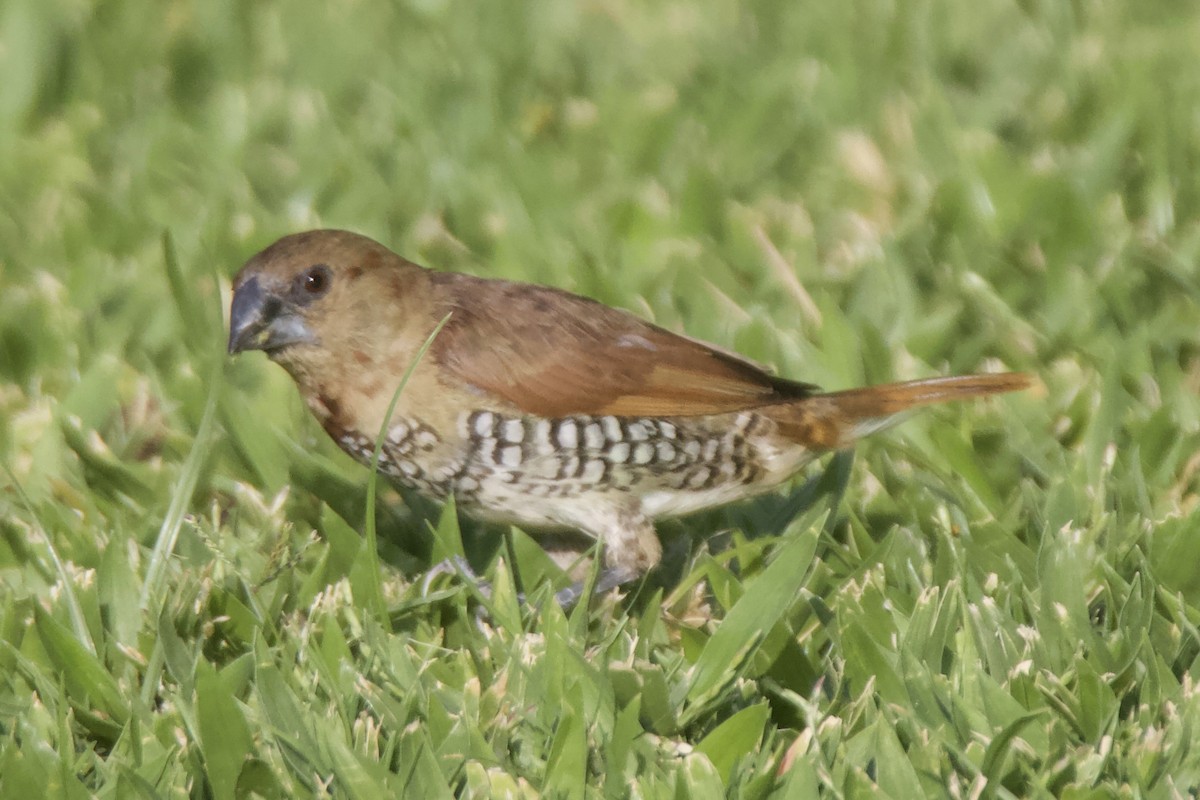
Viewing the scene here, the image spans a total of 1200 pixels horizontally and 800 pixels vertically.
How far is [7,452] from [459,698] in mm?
1808

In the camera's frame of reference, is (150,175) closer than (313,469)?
No

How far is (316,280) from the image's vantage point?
3.71m

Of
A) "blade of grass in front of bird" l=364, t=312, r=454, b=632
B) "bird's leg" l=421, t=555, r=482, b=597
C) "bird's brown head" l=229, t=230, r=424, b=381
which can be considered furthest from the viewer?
"bird's brown head" l=229, t=230, r=424, b=381

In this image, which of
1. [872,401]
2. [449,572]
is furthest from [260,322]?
[872,401]

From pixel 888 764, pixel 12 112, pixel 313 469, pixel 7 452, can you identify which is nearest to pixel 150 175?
pixel 12 112

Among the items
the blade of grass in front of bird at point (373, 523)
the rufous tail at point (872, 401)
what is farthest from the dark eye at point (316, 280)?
the rufous tail at point (872, 401)

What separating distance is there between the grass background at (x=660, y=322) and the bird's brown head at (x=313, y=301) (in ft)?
0.52

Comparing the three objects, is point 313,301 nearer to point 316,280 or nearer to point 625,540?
point 316,280

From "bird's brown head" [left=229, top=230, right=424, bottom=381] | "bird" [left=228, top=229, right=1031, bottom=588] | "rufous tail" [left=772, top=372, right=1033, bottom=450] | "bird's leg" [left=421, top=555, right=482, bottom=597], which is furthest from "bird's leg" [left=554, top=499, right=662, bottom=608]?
"bird's brown head" [left=229, top=230, right=424, bottom=381]

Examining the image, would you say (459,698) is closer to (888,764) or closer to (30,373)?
(888,764)

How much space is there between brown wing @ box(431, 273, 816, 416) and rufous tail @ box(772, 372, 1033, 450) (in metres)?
0.05

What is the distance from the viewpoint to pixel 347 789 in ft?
9.36

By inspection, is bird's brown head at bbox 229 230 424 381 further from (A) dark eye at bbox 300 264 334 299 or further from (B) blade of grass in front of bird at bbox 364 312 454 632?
(B) blade of grass in front of bird at bbox 364 312 454 632

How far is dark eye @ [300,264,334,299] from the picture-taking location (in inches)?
145
